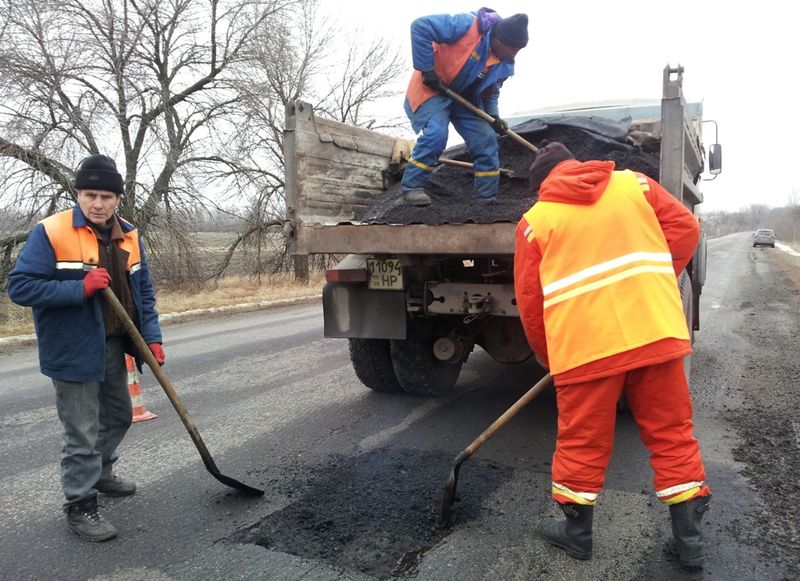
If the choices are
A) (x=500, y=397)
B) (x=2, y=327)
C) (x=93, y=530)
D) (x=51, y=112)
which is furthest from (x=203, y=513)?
(x=51, y=112)

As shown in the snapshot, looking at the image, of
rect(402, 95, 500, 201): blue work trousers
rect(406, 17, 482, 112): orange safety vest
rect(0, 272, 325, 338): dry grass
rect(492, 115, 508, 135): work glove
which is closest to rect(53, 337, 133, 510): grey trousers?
rect(402, 95, 500, 201): blue work trousers

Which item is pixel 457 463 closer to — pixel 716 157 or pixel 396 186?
pixel 396 186

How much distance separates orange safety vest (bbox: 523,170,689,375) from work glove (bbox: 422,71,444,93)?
2.18 meters

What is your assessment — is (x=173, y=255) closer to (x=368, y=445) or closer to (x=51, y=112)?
(x=51, y=112)

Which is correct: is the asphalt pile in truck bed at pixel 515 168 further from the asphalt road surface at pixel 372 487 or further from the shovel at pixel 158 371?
the shovel at pixel 158 371

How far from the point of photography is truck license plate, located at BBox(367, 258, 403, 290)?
13.4ft

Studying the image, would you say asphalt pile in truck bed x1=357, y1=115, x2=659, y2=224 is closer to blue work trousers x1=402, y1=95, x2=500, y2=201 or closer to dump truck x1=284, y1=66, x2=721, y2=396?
dump truck x1=284, y1=66, x2=721, y2=396

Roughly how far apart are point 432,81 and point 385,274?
1414mm

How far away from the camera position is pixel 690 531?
2436 mm

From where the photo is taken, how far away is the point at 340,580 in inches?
93.1

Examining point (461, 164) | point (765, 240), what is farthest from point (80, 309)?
point (765, 240)

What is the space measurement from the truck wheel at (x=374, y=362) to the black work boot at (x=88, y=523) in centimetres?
240

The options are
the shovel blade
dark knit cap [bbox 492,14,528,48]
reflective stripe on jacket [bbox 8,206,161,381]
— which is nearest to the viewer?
reflective stripe on jacket [bbox 8,206,161,381]

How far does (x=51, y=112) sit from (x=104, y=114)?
1380mm
